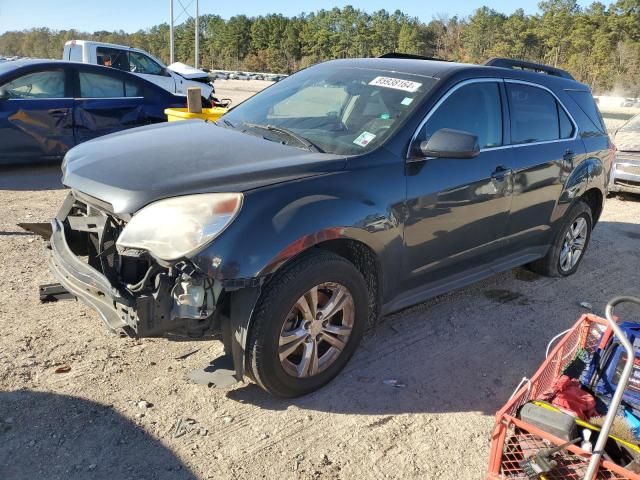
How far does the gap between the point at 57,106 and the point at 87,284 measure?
6101 millimetres

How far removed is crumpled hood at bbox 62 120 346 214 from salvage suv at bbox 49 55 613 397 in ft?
0.04

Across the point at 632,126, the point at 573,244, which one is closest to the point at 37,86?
the point at 573,244

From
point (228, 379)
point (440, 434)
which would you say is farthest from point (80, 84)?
point (440, 434)

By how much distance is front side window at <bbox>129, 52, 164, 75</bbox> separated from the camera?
14688 mm

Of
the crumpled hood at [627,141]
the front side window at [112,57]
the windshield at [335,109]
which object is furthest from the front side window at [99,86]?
the crumpled hood at [627,141]

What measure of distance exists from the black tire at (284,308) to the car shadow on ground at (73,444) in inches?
24.2

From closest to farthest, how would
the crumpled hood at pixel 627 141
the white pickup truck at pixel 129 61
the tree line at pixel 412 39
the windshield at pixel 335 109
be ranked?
the windshield at pixel 335 109 < the crumpled hood at pixel 627 141 < the white pickup truck at pixel 129 61 < the tree line at pixel 412 39

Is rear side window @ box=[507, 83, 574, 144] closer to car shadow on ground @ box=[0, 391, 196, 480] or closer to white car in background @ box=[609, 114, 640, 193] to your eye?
car shadow on ground @ box=[0, 391, 196, 480]

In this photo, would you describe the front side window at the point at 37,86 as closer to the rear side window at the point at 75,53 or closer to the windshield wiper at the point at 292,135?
the windshield wiper at the point at 292,135

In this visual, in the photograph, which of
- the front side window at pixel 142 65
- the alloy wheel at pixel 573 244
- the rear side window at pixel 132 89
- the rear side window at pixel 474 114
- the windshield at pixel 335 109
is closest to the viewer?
the windshield at pixel 335 109

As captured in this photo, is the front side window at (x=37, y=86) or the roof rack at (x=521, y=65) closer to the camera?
the roof rack at (x=521, y=65)

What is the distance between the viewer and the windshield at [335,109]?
3520 millimetres

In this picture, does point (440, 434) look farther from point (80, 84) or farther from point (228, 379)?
point (80, 84)

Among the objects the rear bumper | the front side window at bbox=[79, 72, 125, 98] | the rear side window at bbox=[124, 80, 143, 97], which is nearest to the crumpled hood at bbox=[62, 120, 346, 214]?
the rear bumper
